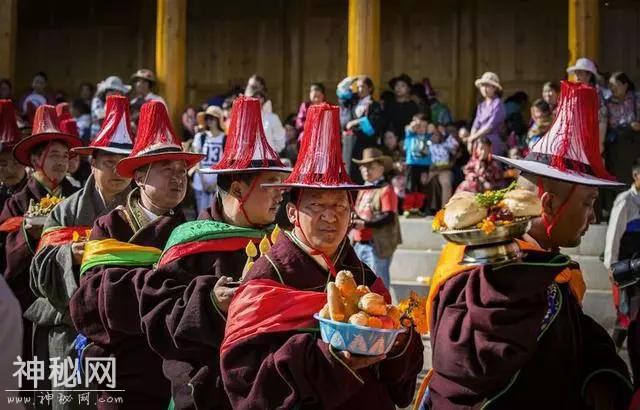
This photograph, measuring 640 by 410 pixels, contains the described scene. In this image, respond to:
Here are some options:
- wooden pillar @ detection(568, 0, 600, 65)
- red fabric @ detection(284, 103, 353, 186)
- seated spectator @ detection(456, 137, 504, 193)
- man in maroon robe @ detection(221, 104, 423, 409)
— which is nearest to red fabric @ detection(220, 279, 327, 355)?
man in maroon robe @ detection(221, 104, 423, 409)

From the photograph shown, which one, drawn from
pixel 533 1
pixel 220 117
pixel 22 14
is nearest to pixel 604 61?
A: pixel 533 1

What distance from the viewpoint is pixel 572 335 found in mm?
3965

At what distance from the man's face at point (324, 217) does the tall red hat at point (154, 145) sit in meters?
1.54

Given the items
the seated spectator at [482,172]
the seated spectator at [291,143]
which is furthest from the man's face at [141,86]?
the seated spectator at [482,172]

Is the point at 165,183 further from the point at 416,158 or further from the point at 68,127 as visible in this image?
the point at 416,158

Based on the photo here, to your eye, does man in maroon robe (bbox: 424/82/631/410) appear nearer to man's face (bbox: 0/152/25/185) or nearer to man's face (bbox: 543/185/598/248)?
man's face (bbox: 543/185/598/248)

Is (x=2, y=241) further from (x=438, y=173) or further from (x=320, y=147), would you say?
(x=438, y=173)

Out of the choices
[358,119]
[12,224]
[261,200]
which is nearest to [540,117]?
[358,119]

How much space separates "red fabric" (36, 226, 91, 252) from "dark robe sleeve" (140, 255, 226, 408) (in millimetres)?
1316

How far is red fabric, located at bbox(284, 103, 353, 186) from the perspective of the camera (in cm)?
418

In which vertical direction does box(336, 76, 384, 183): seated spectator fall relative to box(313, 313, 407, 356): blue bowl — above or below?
above

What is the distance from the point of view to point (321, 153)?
13.9 ft

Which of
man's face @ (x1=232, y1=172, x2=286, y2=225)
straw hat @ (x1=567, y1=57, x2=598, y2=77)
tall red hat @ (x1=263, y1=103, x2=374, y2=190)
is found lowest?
man's face @ (x1=232, y1=172, x2=286, y2=225)

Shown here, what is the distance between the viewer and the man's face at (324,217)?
4.10m
